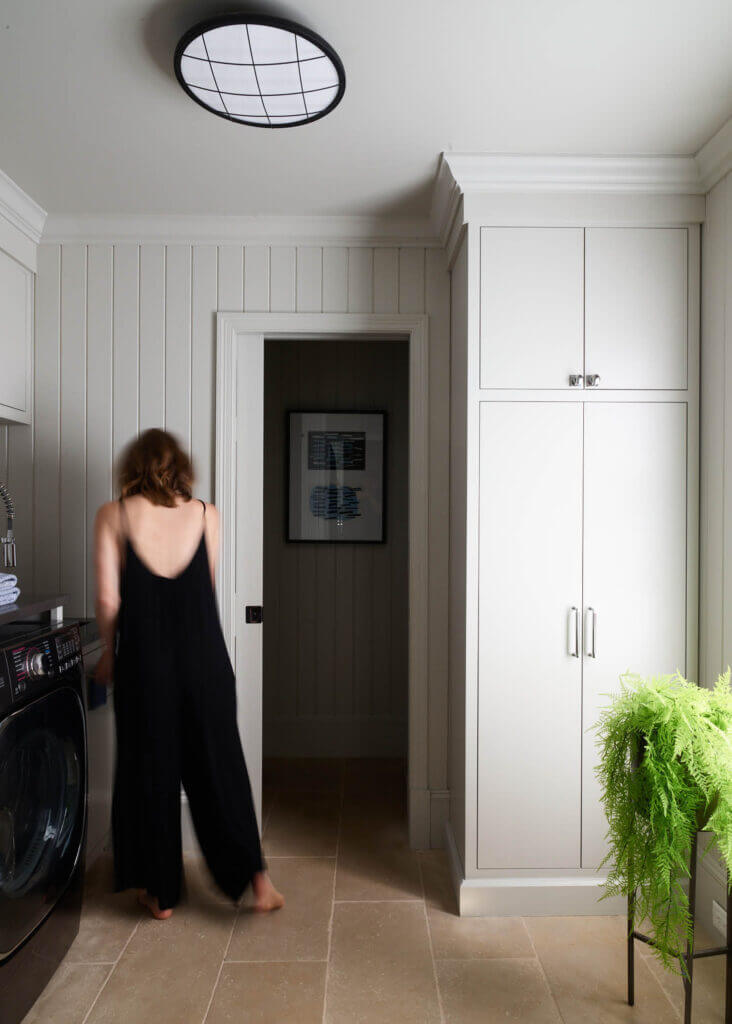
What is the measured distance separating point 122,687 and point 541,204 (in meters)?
2.15

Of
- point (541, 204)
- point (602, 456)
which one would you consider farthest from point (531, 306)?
point (602, 456)

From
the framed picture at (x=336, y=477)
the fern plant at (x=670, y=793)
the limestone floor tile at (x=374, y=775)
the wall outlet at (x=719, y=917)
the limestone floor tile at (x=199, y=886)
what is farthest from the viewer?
the framed picture at (x=336, y=477)

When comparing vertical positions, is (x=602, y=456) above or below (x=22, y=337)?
below

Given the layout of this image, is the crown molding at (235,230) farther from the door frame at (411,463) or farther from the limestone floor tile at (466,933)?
the limestone floor tile at (466,933)

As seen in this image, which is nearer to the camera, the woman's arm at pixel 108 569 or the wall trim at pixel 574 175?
the woman's arm at pixel 108 569

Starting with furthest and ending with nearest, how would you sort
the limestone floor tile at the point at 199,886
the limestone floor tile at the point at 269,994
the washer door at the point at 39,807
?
the limestone floor tile at the point at 199,886, the limestone floor tile at the point at 269,994, the washer door at the point at 39,807

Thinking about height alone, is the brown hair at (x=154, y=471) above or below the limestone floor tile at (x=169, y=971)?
above

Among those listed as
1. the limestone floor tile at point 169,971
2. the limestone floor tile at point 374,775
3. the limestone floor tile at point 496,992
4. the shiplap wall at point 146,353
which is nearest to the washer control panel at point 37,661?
the shiplap wall at point 146,353

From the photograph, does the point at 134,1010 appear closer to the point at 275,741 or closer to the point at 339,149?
the point at 275,741

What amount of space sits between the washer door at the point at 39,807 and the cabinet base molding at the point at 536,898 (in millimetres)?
1310

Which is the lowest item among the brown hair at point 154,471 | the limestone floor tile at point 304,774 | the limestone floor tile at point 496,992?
the limestone floor tile at point 304,774

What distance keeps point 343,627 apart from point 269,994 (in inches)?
80.6

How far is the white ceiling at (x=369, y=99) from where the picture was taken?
5.40 feet

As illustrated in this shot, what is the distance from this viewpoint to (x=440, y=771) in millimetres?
2838
